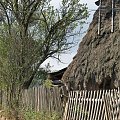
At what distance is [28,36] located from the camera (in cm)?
1764

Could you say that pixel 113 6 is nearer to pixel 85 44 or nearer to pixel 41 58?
pixel 85 44

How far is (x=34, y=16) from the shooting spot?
22.7 m

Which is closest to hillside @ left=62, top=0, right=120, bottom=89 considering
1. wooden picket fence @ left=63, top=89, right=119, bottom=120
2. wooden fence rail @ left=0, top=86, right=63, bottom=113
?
wooden picket fence @ left=63, top=89, right=119, bottom=120

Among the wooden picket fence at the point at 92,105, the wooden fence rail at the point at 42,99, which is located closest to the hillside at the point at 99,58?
the wooden picket fence at the point at 92,105

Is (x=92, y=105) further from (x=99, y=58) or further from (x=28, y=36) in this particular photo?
(x=28, y=36)

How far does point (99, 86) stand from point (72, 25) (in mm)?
11844

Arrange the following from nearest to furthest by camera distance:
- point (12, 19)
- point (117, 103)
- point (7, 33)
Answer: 1. point (117, 103)
2. point (7, 33)
3. point (12, 19)

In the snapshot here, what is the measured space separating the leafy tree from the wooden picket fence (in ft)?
15.3

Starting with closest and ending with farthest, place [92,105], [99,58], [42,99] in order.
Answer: [92,105] < [99,58] < [42,99]

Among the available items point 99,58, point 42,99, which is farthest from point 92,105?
point 42,99

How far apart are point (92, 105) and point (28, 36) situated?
24.1ft

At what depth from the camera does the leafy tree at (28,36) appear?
16.7 m

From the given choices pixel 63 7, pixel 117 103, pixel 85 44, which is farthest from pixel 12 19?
pixel 117 103

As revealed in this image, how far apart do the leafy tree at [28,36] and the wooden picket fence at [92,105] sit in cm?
465
